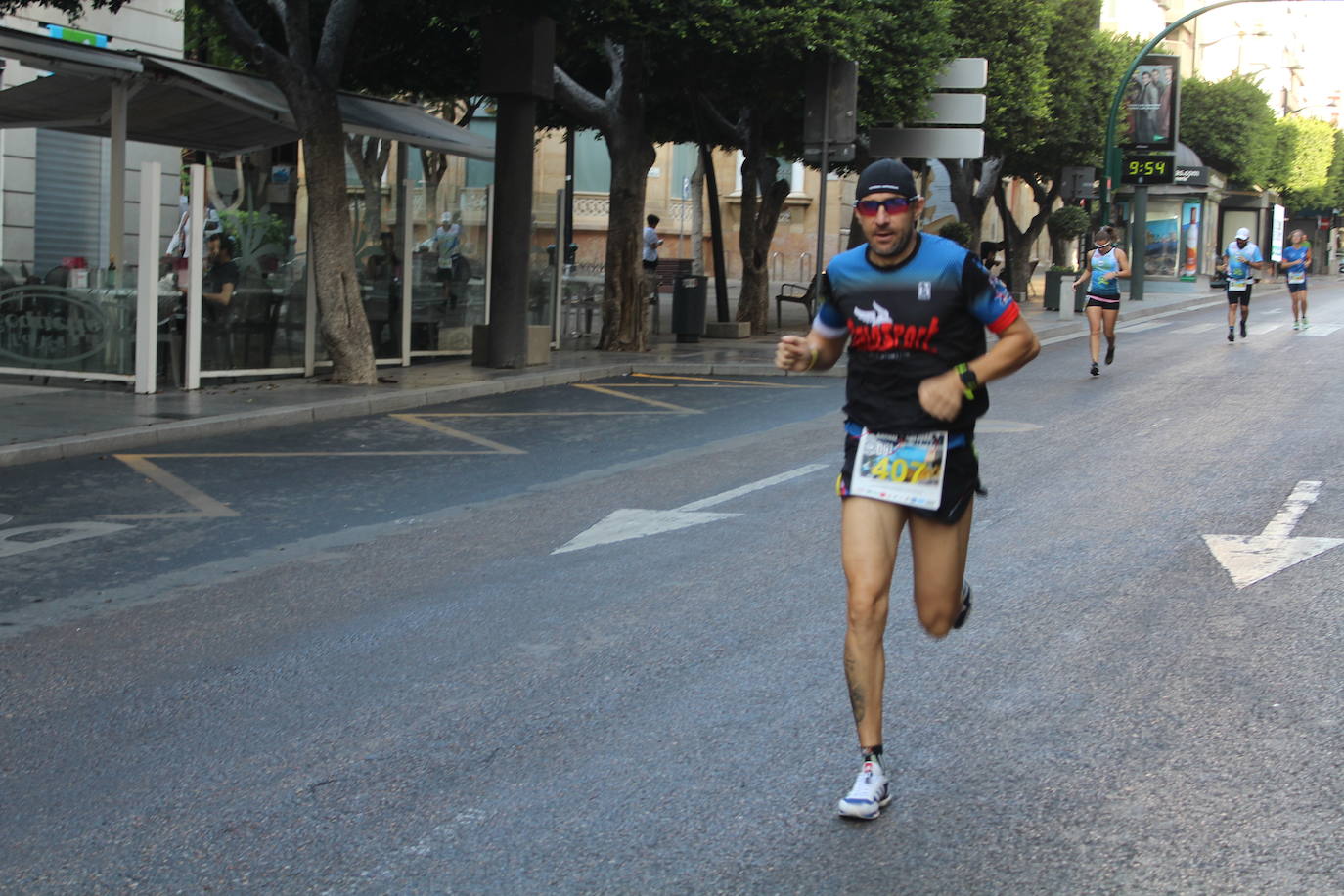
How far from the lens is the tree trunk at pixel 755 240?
25.9m

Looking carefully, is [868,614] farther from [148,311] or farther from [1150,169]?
[1150,169]

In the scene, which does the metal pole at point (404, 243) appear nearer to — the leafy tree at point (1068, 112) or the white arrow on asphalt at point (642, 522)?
the white arrow on asphalt at point (642, 522)

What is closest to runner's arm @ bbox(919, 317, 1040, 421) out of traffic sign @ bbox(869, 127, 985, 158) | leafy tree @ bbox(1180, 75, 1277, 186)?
traffic sign @ bbox(869, 127, 985, 158)

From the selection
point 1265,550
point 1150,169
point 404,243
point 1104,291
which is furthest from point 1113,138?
point 1265,550

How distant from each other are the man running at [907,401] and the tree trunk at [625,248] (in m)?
16.4

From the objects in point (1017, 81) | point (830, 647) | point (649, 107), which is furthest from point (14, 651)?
point (1017, 81)

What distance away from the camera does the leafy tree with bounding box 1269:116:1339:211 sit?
73625 mm

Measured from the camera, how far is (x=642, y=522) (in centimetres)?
862

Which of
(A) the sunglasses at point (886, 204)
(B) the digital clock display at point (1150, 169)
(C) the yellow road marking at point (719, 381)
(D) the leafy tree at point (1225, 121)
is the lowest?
(C) the yellow road marking at point (719, 381)

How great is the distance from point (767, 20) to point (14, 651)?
15526 millimetres

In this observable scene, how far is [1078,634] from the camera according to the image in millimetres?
6121

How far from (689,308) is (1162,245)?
38.0 metres

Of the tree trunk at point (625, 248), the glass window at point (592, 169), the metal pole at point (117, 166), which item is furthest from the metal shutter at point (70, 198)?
the glass window at point (592, 169)

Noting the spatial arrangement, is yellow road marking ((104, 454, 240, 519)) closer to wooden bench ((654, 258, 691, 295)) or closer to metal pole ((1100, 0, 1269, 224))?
metal pole ((1100, 0, 1269, 224))
